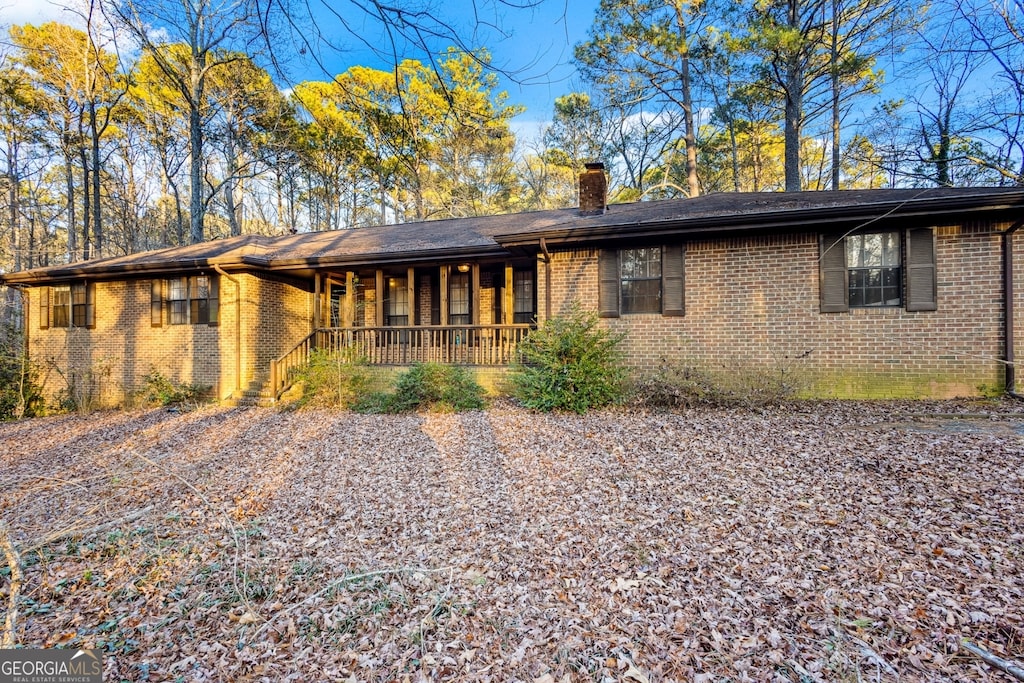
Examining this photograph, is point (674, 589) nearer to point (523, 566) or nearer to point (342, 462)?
point (523, 566)

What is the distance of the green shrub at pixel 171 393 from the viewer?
10.4 m

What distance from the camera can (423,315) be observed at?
12633 millimetres

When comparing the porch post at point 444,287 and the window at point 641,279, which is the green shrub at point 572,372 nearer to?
the window at point 641,279

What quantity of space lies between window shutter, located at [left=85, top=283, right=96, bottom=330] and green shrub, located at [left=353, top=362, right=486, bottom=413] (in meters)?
8.63

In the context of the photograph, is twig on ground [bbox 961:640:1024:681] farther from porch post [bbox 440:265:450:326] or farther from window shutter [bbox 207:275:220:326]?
window shutter [bbox 207:275:220:326]

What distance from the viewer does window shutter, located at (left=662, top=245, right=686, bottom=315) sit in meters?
8.59

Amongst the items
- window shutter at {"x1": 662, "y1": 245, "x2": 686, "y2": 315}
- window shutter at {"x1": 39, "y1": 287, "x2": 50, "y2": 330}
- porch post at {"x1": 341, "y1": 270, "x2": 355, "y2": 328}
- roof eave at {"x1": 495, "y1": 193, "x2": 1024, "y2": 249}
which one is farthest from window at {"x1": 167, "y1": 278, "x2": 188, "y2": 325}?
window shutter at {"x1": 662, "y1": 245, "x2": 686, "y2": 315}

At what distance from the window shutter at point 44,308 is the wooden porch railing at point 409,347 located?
25.1ft

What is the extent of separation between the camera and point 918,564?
2848mm

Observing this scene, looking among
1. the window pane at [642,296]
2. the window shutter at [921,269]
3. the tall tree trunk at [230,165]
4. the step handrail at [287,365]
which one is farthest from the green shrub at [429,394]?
the tall tree trunk at [230,165]

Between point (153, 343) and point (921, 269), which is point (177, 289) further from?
point (921, 269)

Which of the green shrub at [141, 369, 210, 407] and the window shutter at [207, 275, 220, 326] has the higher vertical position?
the window shutter at [207, 275, 220, 326]

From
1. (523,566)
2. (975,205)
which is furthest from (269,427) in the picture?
(975,205)

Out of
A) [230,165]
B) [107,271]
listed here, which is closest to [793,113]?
[107,271]
